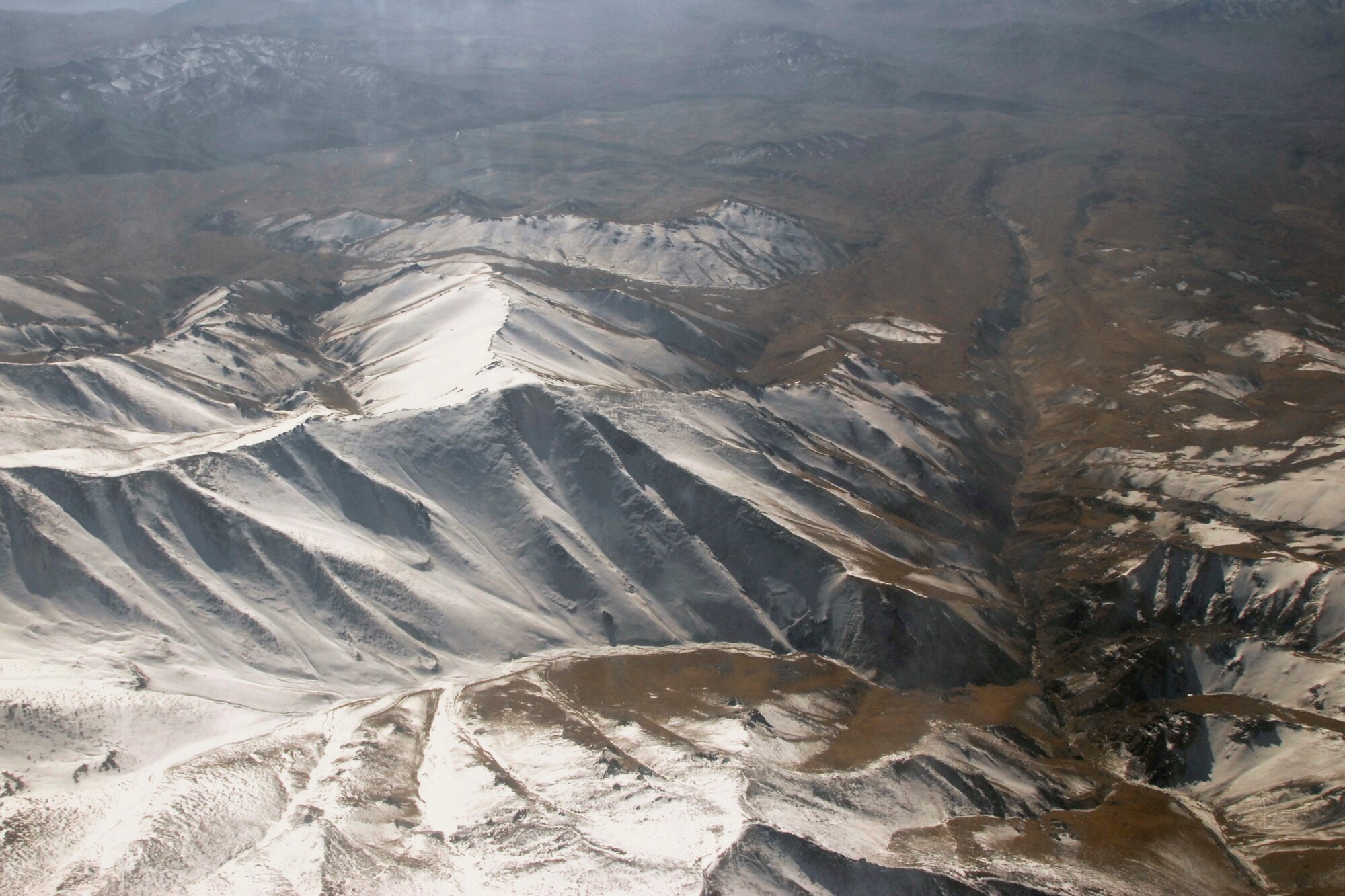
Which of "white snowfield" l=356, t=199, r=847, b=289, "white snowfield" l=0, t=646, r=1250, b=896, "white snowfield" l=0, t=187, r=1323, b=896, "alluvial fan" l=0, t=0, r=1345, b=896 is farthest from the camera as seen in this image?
"white snowfield" l=356, t=199, r=847, b=289

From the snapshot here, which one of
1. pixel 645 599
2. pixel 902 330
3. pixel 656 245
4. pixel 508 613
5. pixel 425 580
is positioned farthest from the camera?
pixel 656 245

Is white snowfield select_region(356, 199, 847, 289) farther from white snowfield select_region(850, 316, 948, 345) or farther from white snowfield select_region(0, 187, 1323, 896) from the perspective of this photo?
white snowfield select_region(0, 187, 1323, 896)

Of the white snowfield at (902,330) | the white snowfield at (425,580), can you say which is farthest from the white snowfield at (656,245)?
the white snowfield at (425,580)

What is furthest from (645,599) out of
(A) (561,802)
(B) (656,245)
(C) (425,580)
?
(B) (656,245)

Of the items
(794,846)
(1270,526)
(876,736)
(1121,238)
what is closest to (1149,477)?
(1270,526)

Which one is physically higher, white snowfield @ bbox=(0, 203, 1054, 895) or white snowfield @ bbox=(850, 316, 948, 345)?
white snowfield @ bbox=(0, 203, 1054, 895)

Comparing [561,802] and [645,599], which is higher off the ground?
[561,802]

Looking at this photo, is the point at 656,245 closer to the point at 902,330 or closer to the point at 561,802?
the point at 902,330

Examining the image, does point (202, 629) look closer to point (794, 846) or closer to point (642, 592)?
point (642, 592)

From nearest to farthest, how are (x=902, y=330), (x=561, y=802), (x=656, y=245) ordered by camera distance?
(x=561, y=802) → (x=902, y=330) → (x=656, y=245)

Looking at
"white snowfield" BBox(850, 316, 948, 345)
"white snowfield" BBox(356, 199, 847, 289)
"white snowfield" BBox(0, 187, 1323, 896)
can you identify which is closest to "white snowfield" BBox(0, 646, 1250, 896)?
"white snowfield" BBox(0, 187, 1323, 896)
